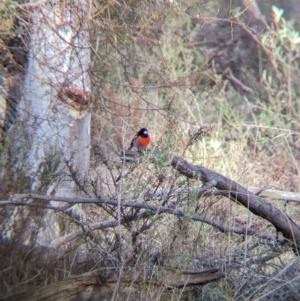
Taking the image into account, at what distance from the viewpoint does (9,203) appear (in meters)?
4.25

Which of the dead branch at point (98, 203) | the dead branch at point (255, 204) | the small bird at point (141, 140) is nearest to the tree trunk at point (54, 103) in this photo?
the dead branch at point (98, 203)

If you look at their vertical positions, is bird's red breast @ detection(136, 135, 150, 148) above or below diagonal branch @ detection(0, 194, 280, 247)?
above

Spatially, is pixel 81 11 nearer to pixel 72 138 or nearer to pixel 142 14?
pixel 142 14

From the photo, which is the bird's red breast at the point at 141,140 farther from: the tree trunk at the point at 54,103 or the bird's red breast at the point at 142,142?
the tree trunk at the point at 54,103

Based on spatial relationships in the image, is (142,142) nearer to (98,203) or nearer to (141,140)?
(141,140)

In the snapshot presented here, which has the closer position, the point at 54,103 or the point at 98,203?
the point at 98,203

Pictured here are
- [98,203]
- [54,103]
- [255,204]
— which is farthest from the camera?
[54,103]

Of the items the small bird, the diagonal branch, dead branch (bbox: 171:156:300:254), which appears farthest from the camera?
the small bird

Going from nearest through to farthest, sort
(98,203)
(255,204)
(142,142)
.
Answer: (98,203) < (255,204) < (142,142)

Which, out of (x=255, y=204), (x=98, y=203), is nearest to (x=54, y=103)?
(x=98, y=203)

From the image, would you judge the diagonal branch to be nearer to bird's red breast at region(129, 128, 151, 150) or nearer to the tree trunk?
the tree trunk

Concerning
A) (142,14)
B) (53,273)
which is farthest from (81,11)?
(53,273)

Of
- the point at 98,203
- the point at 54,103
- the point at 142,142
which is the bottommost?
the point at 98,203

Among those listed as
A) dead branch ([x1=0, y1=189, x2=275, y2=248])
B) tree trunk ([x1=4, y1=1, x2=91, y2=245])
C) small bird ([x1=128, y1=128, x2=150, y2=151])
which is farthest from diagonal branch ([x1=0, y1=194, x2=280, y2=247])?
small bird ([x1=128, y1=128, x2=150, y2=151])
